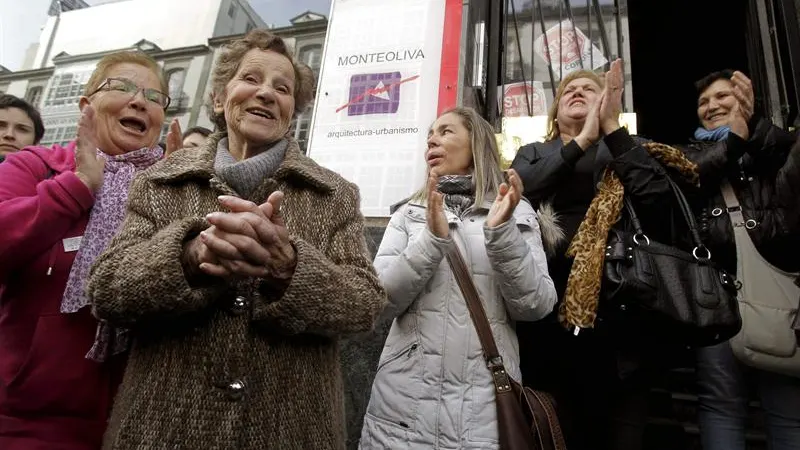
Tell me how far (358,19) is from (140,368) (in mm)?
3935

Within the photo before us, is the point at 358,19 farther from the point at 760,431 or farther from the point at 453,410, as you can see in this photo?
the point at 760,431

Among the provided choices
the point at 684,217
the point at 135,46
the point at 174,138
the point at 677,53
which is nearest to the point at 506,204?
the point at 684,217

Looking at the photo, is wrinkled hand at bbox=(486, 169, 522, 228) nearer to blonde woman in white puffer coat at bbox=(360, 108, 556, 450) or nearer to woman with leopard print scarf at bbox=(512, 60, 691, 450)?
blonde woman in white puffer coat at bbox=(360, 108, 556, 450)

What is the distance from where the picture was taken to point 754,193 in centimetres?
247

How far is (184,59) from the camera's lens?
105ft

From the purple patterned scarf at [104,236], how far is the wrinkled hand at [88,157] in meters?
0.07

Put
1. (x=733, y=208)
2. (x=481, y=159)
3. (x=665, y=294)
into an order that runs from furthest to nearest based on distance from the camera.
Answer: (x=481, y=159) < (x=733, y=208) < (x=665, y=294)

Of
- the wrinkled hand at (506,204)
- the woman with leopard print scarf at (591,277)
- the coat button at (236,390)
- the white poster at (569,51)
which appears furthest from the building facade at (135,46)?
the coat button at (236,390)

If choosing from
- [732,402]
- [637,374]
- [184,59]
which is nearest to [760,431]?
[732,402]

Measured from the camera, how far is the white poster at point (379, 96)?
3.78 meters

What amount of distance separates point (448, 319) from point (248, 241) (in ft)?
3.77

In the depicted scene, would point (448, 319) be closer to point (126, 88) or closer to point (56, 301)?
point (56, 301)

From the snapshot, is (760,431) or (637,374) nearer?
(637,374)

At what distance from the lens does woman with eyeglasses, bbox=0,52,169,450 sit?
1392mm
